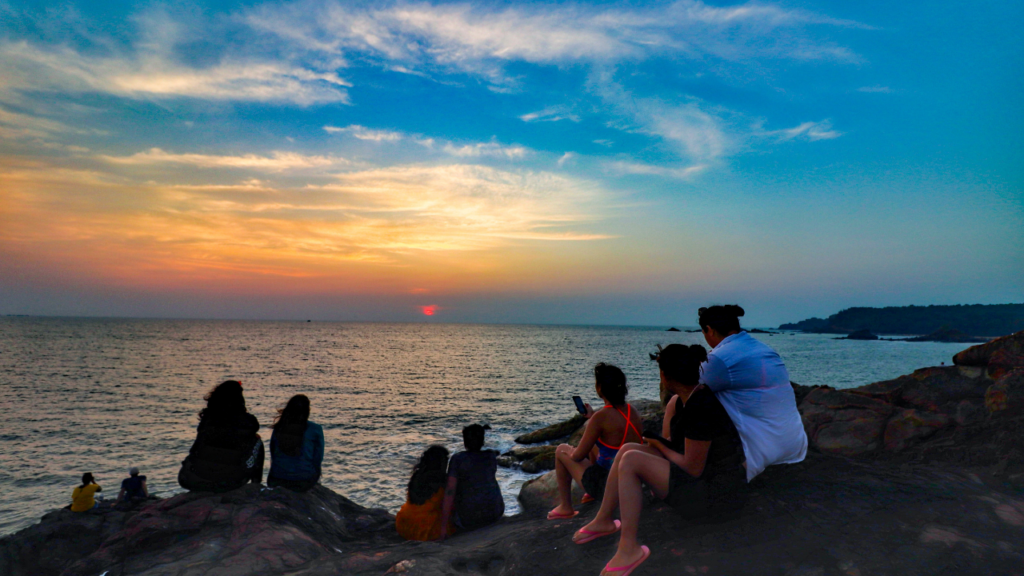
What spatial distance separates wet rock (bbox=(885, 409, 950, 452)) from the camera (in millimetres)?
6910

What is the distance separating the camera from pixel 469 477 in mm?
7203

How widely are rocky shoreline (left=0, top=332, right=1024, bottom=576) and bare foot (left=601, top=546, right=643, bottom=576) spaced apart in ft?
0.40

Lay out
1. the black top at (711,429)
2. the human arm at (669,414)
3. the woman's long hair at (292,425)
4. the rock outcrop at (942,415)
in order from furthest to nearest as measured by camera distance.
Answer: the woman's long hair at (292,425), the rock outcrop at (942,415), the human arm at (669,414), the black top at (711,429)

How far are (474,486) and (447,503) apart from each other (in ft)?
1.52

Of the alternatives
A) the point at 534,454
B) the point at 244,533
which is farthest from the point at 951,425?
the point at 534,454

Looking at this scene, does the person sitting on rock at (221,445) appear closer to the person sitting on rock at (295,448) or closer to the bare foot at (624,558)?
the person sitting on rock at (295,448)

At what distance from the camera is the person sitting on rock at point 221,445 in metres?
6.98

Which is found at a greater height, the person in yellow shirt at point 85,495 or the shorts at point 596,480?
the shorts at point 596,480

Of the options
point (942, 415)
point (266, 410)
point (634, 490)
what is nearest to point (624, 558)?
point (634, 490)

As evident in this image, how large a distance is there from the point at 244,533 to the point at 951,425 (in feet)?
33.1

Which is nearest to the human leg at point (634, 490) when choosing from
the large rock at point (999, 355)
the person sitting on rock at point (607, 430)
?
the person sitting on rock at point (607, 430)

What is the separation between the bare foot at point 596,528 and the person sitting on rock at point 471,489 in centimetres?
253

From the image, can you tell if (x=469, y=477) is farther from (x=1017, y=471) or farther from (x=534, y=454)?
(x=534, y=454)

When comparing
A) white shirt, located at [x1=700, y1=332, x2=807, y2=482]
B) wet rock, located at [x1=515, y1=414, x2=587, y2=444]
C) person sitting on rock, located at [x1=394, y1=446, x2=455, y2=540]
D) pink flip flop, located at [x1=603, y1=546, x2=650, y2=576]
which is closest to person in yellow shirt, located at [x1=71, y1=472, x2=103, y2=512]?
person sitting on rock, located at [x1=394, y1=446, x2=455, y2=540]
